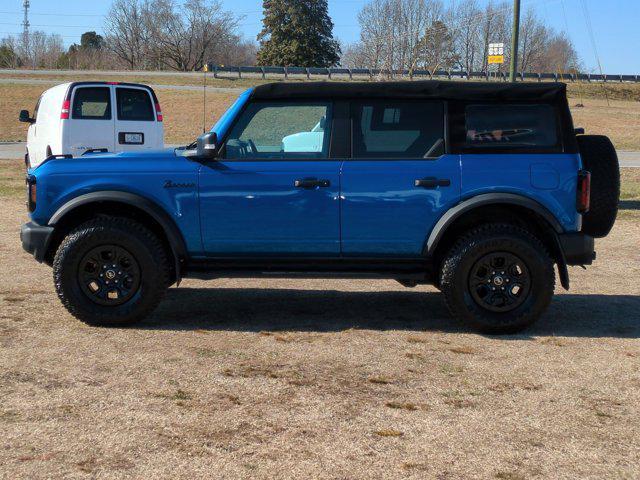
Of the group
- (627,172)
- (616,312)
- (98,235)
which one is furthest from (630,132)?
(98,235)

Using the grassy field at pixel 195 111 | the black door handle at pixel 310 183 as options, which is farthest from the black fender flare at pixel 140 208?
the grassy field at pixel 195 111

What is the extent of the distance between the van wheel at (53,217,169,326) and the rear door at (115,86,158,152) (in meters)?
7.97

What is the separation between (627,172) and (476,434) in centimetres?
1731

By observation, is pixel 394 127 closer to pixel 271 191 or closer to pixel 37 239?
pixel 271 191

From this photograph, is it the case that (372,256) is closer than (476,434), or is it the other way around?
(476,434)

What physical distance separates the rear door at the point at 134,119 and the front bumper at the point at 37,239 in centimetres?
781

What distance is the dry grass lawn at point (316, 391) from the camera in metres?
3.77

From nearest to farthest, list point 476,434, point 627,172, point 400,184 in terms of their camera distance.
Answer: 1. point 476,434
2. point 400,184
3. point 627,172

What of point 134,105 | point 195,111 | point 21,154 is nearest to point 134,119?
point 134,105

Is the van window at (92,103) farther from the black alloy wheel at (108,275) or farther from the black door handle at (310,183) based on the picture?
the black door handle at (310,183)

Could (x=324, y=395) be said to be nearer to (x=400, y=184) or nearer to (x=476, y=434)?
(x=476, y=434)

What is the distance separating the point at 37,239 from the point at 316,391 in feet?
8.76

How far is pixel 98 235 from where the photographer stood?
6031 mm

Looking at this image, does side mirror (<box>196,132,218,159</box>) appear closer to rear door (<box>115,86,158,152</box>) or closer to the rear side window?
the rear side window
